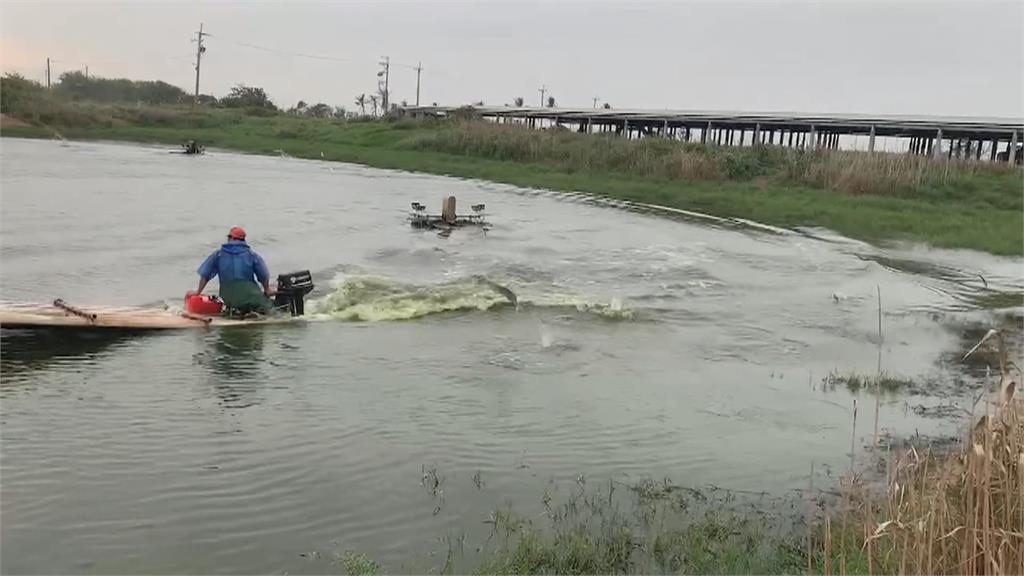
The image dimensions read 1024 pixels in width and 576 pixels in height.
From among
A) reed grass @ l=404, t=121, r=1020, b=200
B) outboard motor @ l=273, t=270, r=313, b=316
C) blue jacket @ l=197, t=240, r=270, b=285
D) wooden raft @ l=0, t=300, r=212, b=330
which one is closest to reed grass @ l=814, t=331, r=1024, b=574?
blue jacket @ l=197, t=240, r=270, b=285

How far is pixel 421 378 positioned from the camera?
11352 mm

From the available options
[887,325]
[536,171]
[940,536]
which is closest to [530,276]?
[887,325]

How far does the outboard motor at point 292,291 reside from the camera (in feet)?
44.8

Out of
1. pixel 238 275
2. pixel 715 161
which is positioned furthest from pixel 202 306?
pixel 715 161

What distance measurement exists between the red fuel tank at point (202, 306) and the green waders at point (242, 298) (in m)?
0.19

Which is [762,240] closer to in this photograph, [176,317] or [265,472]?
[176,317]

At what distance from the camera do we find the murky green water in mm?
6977

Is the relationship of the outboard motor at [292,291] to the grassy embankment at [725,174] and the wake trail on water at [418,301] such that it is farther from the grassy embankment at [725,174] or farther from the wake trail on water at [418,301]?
the grassy embankment at [725,174]

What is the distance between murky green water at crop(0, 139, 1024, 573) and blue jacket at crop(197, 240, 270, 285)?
847 mm

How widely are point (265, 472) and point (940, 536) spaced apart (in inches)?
219

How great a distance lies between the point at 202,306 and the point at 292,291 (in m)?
1.37

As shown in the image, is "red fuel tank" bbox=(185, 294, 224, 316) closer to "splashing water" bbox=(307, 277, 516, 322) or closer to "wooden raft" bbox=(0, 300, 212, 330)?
"wooden raft" bbox=(0, 300, 212, 330)

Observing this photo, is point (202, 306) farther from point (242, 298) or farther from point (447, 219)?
point (447, 219)

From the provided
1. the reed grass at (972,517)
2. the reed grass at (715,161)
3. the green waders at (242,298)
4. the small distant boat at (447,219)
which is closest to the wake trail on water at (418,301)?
the green waders at (242,298)
